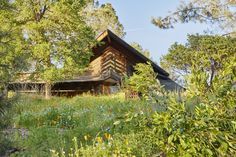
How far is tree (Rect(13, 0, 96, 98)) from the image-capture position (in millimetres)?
19938

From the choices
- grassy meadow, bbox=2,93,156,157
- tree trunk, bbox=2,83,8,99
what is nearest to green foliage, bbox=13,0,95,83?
grassy meadow, bbox=2,93,156,157

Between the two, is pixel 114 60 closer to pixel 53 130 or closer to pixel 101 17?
pixel 101 17

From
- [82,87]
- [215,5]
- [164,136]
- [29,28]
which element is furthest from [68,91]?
[164,136]

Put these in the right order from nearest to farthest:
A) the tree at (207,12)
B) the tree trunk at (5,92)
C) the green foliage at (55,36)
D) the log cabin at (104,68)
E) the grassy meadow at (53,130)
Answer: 1. the tree trunk at (5,92)
2. the grassy meadow at (53,130)
3. the tree at (207,12)
4. the green foliage at (55,36)
5. the log cabin at (104,68)

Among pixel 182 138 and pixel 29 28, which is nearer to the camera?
pixel 182 138

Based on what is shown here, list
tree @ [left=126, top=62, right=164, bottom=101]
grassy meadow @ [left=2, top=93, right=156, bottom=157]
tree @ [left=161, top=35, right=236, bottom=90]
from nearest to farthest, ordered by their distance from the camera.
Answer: tree @ [left=161, top=35, right=236, bottom=90] → tree @ [left=126, top=62, right=164, bottom=101] → grassy meadow @ [left=2, top=93, right=156, bottom=157]

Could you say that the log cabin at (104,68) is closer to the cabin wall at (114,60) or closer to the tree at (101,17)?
the cabin wall at (114,60)

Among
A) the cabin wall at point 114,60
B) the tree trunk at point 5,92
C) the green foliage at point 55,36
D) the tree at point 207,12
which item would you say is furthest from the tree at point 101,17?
the tree trunk at point 5,92

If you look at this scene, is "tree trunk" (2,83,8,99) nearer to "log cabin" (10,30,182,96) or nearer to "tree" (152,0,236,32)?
"tree" (152,0,236,32)

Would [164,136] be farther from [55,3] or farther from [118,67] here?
[118,67]

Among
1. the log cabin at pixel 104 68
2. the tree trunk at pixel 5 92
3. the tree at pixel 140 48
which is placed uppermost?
the tree at pixel 140 48

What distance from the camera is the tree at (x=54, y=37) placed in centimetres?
1994

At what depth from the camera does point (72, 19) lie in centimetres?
2050

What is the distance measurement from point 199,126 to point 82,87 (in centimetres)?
2149
